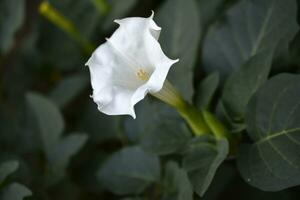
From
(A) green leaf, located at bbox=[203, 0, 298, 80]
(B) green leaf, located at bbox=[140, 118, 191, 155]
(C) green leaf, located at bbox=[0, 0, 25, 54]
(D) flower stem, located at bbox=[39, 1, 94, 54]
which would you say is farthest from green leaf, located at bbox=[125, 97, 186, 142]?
(C) green leaf, located at bbox=[0, 0, 25, 54]

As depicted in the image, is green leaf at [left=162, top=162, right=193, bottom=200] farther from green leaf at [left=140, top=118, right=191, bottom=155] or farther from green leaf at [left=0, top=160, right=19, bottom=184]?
green leaf at [left=0, top=160, right=19, bottom=184]

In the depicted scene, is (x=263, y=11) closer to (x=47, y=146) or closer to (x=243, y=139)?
(x=243, y=139)

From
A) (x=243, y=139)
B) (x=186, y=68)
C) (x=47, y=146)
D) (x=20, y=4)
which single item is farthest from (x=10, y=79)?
(x=243, y=139)

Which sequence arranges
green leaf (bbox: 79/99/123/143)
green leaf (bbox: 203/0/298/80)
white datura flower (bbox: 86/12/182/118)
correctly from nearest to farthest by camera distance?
white datura flower (bbox: 86/12/182/118)
green leaf (bbox: 203/0/298/80)
green leaf (bbox: 79/99/123/143)

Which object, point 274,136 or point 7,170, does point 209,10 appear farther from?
point 7,170

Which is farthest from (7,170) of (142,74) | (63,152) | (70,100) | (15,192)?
(70,100)

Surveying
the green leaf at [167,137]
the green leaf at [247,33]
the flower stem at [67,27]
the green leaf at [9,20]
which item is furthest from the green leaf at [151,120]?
the green leaf at [9,20]
